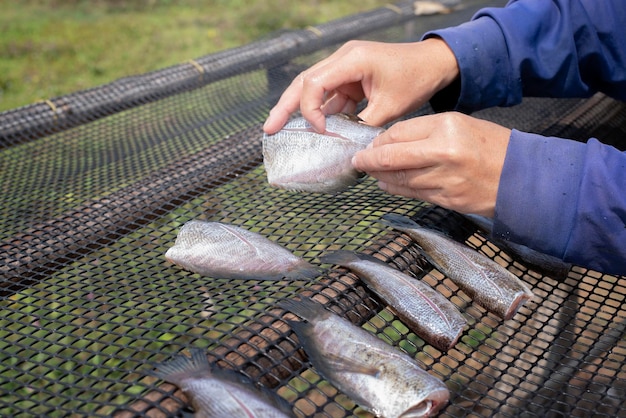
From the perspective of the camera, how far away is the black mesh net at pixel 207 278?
64.8 inches

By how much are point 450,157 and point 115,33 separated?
8.89 m

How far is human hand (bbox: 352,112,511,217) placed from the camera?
171cm

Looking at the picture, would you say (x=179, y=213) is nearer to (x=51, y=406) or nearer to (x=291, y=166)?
(x=291, y=166)

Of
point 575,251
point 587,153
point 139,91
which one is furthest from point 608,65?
point 139,91

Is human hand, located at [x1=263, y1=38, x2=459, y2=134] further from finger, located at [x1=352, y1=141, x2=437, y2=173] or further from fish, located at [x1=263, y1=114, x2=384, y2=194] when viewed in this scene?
finger, located at [x1=352, y1=141, x2=437, y2=173]

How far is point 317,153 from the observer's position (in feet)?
7.66

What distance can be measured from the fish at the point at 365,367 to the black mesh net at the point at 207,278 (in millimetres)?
58

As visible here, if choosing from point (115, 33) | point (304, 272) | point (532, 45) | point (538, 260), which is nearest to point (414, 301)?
point (304, 272)

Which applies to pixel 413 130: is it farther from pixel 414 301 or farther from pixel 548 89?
pixel 548 89

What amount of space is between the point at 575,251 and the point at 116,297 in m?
1.58

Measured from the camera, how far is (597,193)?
5.42 ft

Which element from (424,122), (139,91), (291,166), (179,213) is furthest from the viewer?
(139,91)

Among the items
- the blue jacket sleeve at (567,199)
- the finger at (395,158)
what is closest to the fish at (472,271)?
the blue jacket sleeve at (567,199)

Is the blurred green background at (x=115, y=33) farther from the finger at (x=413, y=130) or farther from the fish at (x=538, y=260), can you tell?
the fish at (x=538, y=260)
